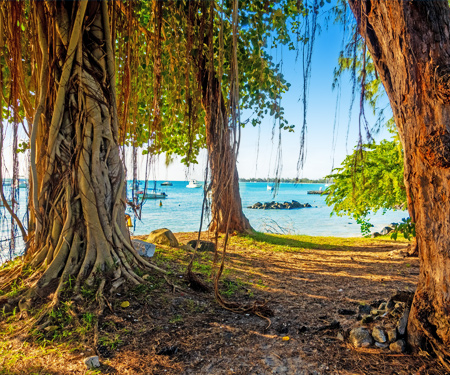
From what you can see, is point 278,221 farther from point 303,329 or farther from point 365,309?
point 303,329

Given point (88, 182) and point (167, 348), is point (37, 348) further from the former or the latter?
point (88, 182)

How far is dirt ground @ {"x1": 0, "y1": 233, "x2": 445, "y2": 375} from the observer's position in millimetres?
1754

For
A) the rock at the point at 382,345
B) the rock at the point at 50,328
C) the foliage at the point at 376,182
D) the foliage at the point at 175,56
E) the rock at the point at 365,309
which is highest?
the foliage at the point at 175,56

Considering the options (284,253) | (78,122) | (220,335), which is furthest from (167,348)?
(284,253)

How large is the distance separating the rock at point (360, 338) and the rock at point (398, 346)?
0.42 ft

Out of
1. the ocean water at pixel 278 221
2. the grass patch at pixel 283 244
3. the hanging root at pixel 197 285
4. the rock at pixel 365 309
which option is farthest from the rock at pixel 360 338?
the grass patch at pixel 283 244

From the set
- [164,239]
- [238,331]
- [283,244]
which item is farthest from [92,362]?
[283,244]

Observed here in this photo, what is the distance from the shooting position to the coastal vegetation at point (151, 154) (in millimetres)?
1608

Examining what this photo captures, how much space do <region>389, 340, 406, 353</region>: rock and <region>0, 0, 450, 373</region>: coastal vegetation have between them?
1.7 inches

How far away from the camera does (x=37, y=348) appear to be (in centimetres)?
194

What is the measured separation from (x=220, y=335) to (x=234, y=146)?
1412 mm

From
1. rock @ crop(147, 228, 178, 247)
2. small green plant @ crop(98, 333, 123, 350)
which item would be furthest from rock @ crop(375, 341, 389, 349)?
rock @ crop(147, 228, 178, 247)

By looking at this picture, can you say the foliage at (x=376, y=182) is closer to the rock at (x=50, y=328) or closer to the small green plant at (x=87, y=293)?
the small green plant at (x=87, y=293)

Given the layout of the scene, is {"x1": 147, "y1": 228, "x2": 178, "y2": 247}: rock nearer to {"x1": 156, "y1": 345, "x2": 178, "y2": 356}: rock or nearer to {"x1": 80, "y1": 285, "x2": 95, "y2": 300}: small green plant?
{"x1": 80, "y1": 285, "x2": 95, "y2": 300}: small green plant
